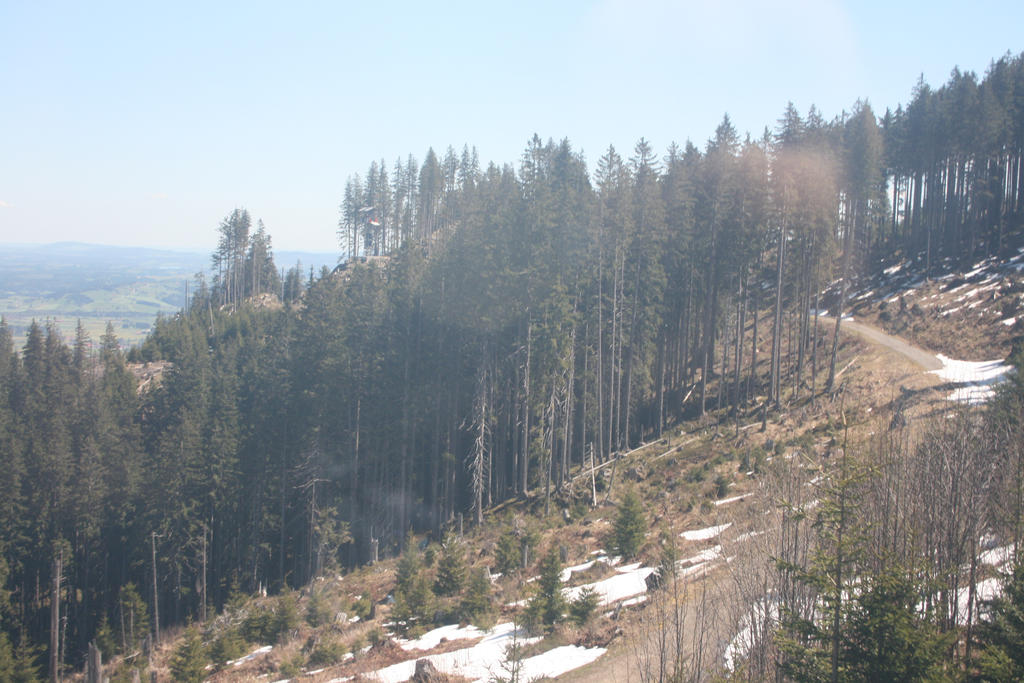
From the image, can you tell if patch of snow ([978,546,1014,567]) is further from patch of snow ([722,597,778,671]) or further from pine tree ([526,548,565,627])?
pine tree ([526,548,565,627])

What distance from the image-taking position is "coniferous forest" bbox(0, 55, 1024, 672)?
33.4 metres

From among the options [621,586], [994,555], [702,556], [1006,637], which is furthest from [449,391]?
[1006,637]

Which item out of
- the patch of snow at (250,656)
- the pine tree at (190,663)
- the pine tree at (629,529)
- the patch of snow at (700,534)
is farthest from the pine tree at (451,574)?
the patch of snow at (700,534)

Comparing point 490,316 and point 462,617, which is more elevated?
point 490,316

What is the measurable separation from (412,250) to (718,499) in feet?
81.3

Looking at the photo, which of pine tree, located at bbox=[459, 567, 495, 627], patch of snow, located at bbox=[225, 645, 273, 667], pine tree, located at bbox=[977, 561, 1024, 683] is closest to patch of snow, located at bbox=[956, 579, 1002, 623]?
pine tree, located at bbox=[977, 561, 1024, 683]

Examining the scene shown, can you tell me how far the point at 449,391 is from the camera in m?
37.3

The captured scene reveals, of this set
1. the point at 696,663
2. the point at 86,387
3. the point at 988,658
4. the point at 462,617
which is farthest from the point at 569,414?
the point at 86,387

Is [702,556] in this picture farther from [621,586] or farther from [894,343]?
[894,343]

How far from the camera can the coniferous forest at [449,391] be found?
110 feet

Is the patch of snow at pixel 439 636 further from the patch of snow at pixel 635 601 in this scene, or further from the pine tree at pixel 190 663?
the pine tree at pixel 190 663

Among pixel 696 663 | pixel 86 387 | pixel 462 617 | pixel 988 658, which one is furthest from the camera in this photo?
pixel 86 387

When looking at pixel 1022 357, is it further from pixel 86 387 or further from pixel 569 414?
pixel 86 387

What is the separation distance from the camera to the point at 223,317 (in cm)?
8094
